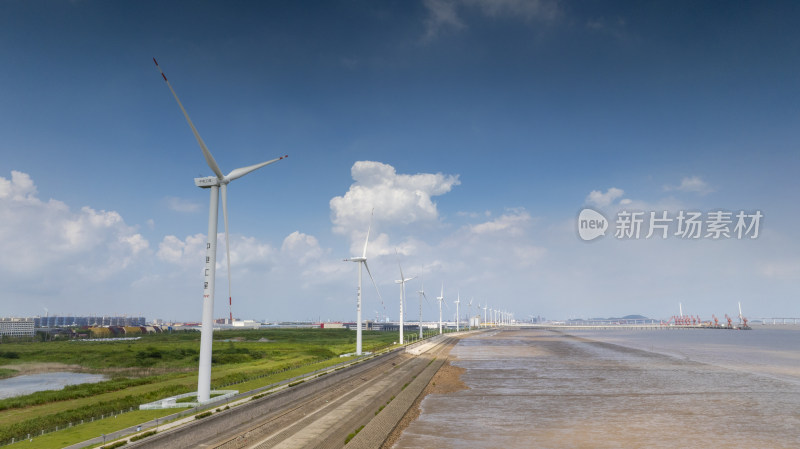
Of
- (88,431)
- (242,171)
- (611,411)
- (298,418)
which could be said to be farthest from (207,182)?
(611,411)

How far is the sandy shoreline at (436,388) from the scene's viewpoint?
31448 millimetres

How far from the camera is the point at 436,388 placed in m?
52.0

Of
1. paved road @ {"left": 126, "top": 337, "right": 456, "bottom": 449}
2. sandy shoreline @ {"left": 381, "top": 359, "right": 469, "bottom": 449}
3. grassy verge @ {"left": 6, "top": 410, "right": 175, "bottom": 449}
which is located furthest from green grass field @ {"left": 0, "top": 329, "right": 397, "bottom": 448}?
sandy shoreline @ {"left": 381, "top": 359, "right": 469, "bottom": 449}

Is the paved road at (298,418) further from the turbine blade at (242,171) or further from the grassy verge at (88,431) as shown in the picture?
the turbine blade at (242,171)

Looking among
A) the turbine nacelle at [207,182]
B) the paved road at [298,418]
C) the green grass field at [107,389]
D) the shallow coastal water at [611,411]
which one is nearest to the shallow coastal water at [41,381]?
the green grass field at [107,389]

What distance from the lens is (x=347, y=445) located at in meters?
27.2

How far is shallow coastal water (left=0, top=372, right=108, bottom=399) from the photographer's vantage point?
198 ft

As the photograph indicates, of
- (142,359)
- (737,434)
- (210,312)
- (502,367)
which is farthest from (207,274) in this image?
(142,359)

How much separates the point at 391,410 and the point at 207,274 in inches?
700

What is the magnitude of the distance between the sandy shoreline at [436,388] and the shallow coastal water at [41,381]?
152 feet

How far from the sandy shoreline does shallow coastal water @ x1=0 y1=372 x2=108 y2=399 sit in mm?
46355

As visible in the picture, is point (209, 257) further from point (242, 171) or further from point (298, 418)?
point (298, 418)

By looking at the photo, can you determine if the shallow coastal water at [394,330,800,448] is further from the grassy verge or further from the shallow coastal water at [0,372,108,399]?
the shallow coastal water at [0,372,108,399]

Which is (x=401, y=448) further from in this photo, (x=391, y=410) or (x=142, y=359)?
(x=142, y=359)
